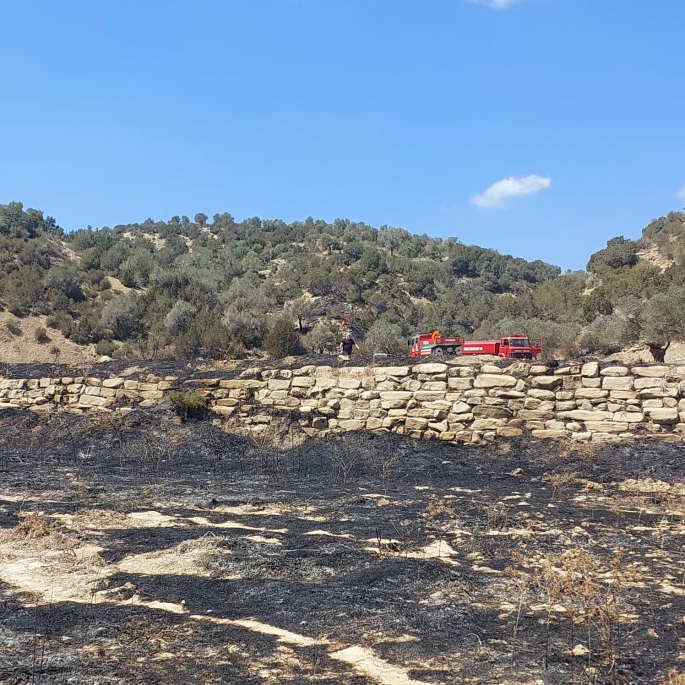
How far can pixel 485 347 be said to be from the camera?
68.3ft

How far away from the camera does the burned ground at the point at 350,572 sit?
12.7 feet

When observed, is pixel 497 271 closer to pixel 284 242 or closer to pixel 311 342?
pixel 284 242

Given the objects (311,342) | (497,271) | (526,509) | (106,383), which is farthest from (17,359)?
(497,271)

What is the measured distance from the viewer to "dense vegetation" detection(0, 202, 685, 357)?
2436 cm

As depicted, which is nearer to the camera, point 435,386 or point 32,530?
point 32,530

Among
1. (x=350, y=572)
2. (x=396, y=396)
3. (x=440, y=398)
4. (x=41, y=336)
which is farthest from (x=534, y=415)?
(x=41, y=336)

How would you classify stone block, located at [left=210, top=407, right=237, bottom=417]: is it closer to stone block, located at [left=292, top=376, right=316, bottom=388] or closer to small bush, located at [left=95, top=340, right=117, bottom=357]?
stone block, located at [left=292, top=376, right=316, bottom=388]

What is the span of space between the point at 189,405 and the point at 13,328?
20.0 metres

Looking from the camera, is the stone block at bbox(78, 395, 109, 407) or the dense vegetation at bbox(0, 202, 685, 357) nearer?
the stone block at bbox(78, 395, 109, 407)

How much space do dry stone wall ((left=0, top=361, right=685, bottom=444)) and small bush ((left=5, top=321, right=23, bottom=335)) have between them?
54.6 feet

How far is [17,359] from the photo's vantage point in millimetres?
26734

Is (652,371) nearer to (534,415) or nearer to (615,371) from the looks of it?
(615,371)

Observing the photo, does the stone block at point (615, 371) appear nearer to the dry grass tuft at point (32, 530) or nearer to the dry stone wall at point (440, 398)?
the dry stone wall at point (440, 398)

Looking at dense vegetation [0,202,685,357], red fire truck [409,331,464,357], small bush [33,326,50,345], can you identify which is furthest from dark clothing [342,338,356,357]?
small bush [33,326,50,345]
